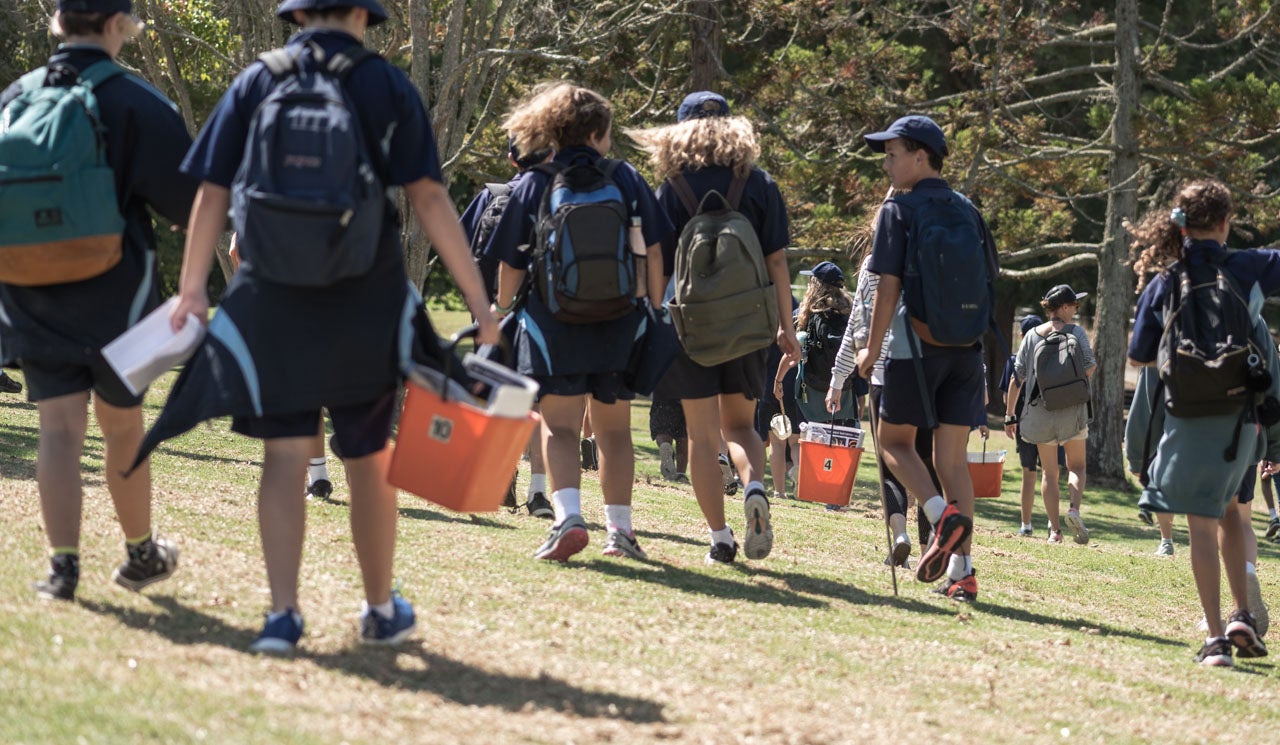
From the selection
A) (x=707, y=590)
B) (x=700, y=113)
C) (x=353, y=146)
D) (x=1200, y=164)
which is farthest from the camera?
(x=1200, y=164)

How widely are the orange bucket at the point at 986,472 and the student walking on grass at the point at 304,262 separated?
674cm

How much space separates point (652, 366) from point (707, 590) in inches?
38.2

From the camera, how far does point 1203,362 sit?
20.6ft

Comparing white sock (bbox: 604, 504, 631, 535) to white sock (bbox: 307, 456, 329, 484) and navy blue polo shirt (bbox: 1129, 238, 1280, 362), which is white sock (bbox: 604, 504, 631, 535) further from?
navy blue polo shirt (bbox: 1129, 238, 1280, 362)

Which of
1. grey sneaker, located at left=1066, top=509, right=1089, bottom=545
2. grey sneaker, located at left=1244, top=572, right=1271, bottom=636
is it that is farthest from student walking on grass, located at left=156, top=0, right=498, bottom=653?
grey sneaker, located at left=1066, top=509, right=1089, bottom=545

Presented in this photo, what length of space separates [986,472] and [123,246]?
7033 mm

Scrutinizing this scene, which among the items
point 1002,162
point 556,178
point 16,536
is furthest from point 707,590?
point 1002,162

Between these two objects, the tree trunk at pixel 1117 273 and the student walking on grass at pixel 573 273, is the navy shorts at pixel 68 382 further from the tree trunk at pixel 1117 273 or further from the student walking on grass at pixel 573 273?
the tree trunk at pixel 1117 273

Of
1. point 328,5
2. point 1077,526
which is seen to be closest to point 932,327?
point 328,5

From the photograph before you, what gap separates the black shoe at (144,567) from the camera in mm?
5168

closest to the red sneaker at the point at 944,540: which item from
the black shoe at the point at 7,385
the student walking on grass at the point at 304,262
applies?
the student walking on grass at the point at 304,262

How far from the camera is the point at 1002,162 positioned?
66.4 feet

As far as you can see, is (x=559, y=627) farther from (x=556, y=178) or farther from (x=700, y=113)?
(x=700, y=113)

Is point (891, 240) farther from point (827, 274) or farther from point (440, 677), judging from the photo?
point (827, 274)
